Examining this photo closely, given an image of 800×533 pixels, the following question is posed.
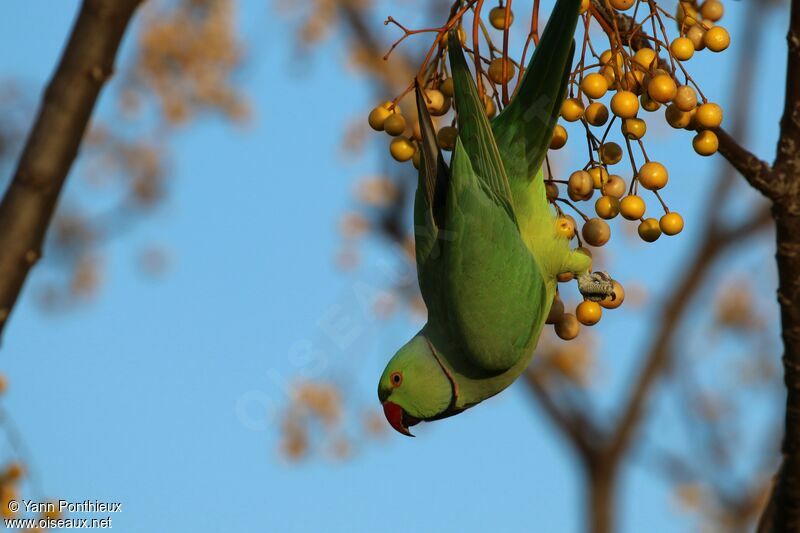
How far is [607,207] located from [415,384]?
0.73 m

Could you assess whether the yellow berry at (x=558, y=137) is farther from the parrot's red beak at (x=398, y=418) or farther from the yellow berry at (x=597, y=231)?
the parrot's red beak at (x=398, y=418)

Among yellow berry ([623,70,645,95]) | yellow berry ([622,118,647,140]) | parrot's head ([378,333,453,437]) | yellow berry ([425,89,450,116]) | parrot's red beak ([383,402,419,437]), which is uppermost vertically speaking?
yellow berry ([425,89,450,116])

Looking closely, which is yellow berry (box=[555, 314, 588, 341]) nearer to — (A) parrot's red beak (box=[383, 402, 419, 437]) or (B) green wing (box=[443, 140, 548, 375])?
(B) green wing (box=[443, 140, 548, 375])

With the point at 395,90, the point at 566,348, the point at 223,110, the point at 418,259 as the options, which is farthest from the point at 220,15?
the point at 418,259

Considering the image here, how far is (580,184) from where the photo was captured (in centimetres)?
214

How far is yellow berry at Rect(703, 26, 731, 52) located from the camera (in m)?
2.14

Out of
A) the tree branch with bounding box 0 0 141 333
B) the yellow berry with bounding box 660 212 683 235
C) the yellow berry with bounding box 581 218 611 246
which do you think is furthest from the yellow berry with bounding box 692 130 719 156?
the tree branch with bounding box 0 0 141 333

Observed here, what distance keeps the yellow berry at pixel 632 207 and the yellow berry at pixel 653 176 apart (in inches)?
1.5

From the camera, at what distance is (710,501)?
26.3ft

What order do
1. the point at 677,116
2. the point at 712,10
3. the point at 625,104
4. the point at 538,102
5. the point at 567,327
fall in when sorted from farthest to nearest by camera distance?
the point at 712,10 → the point at 567,327 → the point at 538,102 → the point at 677,116 → the point at 625,104

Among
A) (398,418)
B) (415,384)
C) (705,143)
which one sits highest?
(705,143)

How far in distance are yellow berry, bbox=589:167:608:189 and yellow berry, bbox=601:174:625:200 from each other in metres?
0.01

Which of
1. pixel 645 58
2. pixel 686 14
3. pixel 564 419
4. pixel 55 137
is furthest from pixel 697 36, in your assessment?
pixel 564 419

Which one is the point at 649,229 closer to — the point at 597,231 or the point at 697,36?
the point at 597,231
